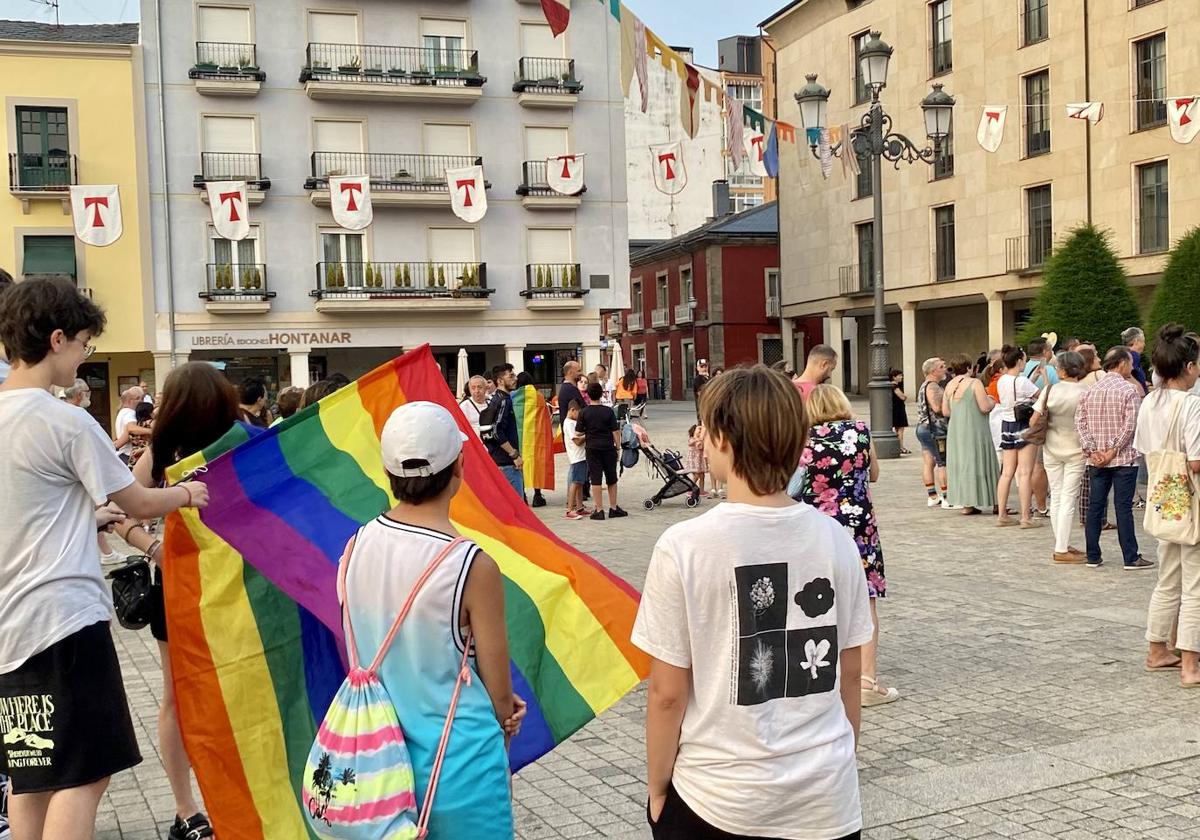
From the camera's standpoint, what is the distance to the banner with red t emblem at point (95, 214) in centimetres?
2466

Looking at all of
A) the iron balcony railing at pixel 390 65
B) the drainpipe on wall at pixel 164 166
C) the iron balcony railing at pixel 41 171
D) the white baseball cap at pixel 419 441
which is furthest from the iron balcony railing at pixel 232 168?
the white baseball cap at pixel 419 441

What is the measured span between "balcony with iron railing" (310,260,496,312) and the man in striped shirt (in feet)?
90.5

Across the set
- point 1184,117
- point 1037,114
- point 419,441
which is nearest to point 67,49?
point 1037,114

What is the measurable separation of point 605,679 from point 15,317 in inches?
84.4

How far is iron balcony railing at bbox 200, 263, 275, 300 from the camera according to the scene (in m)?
34.0

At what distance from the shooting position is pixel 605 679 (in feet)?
12.5

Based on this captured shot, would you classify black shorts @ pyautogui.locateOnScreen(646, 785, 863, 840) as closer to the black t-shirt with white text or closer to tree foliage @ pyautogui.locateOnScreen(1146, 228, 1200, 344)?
the black t-shirt with white text

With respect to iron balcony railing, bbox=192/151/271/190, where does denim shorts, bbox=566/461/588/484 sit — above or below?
below

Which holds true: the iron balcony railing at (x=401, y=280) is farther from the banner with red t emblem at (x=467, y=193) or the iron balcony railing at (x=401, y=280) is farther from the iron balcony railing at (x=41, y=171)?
the iron balcony railing at (x=41, y=171)

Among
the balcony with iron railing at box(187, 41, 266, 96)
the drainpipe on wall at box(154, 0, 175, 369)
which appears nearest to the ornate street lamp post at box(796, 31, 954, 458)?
the balcony with iron railing at box(187, 41, 266, 96)

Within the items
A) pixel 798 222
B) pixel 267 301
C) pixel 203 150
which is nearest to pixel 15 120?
pixel 203 150

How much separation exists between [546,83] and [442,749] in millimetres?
35577

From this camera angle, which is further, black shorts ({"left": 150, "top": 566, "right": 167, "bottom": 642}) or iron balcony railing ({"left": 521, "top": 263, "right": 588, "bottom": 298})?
iron balcony railing ({"left": 521, "top": 263, "right": 588, "bottom": 298})

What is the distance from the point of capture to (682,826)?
8.56 ft
